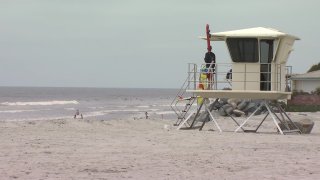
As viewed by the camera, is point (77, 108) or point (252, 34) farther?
point (77, 108)

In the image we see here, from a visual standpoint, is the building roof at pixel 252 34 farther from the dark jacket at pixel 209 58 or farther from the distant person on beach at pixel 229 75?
the distant person on beach at pixel 229 75

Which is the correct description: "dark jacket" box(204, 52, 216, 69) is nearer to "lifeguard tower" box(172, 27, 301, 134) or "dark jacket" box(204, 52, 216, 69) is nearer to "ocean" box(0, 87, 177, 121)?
Result: "lifeguard tower" box(172, 27, 301, 134)

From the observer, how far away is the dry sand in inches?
479

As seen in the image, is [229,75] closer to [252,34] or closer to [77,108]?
[252,34]

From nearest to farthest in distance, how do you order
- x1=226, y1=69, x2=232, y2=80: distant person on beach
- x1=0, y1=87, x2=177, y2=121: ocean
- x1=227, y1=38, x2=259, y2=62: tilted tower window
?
x1=227, y1=38, x2=259, y2=62: tilted tower window < x1=226, y1=69, x2=232, y2=80: distant person on beach < x1=0, y1=87, x2=177, y2=121: ocean

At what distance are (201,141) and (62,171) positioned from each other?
8244 millimetres

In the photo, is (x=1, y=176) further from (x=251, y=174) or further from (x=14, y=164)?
(x=251, y=174)

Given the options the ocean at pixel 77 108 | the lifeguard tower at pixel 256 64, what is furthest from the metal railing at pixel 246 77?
the ocean at pixel 77 108

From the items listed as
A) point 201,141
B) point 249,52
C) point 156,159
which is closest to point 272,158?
point 156,159

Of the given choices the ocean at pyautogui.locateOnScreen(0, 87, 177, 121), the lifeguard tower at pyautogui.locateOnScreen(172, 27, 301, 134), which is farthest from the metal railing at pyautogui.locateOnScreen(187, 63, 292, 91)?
the ocean at pyautogui.locateOnScreen(0, 87, 177, 121)

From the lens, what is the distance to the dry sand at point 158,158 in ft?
39.9

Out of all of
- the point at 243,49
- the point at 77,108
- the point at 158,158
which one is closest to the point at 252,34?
the point at 243,49

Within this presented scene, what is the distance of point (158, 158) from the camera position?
48.5ft

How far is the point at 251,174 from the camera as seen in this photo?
12.3 meters
